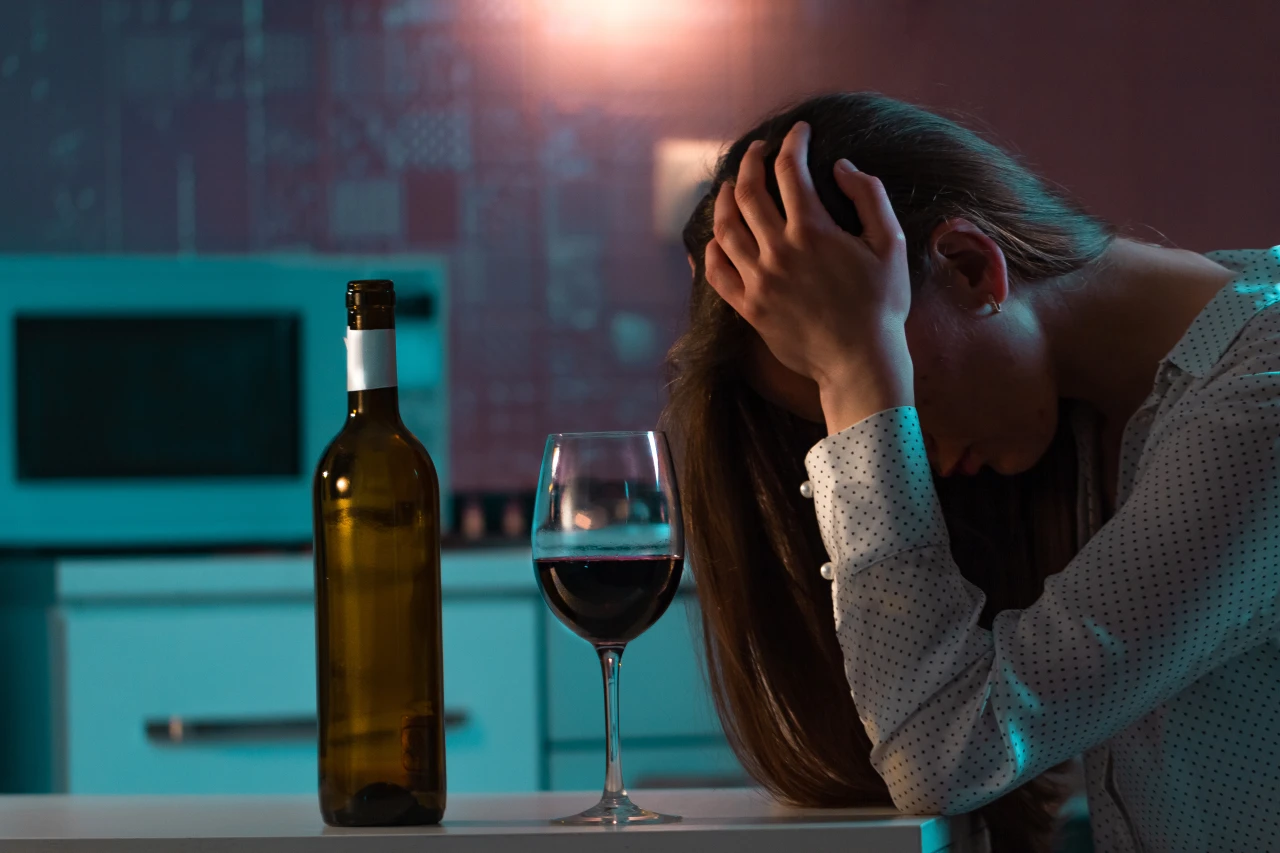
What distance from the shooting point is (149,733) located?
238cm

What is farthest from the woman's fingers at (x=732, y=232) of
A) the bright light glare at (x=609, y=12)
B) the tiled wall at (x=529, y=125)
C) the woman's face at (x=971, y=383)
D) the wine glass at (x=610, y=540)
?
the bright light glare at (x=609, y=12)

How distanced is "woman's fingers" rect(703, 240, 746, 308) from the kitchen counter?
34 centimetres

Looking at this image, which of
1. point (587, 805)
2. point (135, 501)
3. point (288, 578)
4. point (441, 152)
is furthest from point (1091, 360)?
point (441, 152)

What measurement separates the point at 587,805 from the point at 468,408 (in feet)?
7.39

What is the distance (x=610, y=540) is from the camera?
2.59 feet

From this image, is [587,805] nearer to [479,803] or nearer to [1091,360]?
[479,803]

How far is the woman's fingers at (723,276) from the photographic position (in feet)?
3.34

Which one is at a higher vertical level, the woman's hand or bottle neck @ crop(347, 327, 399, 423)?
the woman's hand

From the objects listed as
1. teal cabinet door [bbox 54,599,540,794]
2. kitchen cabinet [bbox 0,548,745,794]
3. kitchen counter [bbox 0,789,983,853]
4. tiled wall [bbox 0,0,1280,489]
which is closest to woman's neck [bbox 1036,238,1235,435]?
kitchen counter [bbox 0,789,983,853]

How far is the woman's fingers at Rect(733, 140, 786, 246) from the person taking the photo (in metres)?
0.99

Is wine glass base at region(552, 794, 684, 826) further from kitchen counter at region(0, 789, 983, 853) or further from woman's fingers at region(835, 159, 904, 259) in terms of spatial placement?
woman's fingers at region(835, 159, 904, 259)

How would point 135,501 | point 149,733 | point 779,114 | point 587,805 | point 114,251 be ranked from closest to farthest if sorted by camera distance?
1. point 587,805
2. point 779,114
3. point 149,733
4. point 135,501
5. point 114,251

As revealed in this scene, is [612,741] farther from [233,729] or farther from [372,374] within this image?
[233,729]

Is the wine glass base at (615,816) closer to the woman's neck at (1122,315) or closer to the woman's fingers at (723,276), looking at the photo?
the woman's fingers at (723,276)
